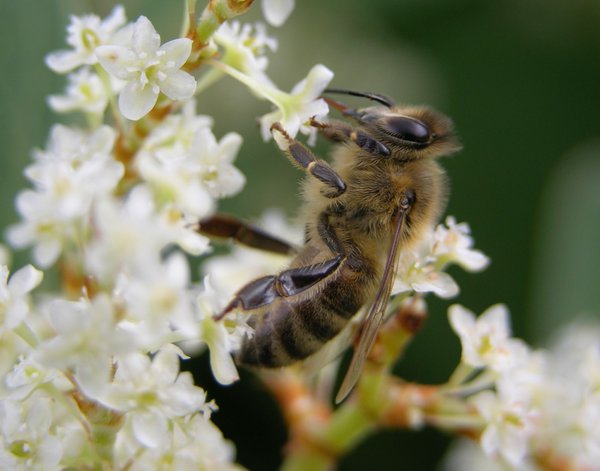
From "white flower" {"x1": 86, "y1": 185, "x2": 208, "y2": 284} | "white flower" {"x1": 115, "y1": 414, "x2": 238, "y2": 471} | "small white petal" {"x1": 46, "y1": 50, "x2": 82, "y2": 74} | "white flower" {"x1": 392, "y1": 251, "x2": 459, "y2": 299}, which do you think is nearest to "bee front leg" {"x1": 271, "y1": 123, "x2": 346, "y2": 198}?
"white flower" {"x1": 392, "y1": 251, "x2": 459, "y2": 299}

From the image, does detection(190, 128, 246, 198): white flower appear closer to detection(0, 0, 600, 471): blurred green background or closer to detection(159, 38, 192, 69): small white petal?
detection(159, 38, 192, 69): small white petal

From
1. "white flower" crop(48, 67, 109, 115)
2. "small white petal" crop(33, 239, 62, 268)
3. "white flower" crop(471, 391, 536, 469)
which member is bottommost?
"white flower" crop(471, 391, 536, 469)

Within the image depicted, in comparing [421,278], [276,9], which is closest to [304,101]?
[276,9]

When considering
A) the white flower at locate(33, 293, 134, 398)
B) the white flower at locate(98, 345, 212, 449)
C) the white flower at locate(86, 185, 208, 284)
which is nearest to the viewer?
the white flower at locate(86, 185, 208, 284)

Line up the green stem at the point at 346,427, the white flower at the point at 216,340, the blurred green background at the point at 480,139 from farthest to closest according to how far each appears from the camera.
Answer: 1. the blurred green background at the point at 480,139
2. the green stem at the point at 346,427
3. the white flower at the point at 216,340

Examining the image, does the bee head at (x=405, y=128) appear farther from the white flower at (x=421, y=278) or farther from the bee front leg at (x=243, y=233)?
the bee front leg at (x=243, y=233)

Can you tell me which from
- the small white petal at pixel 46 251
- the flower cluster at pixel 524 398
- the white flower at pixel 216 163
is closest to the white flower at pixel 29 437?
the small white petal at pixel 46 251

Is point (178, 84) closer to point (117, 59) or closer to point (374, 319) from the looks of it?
point (117, 59)
